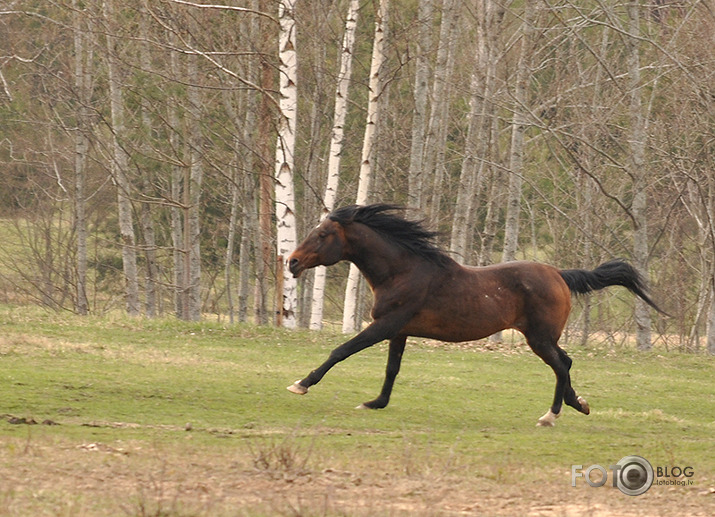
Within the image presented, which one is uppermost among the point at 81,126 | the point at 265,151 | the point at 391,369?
the point at 81,126

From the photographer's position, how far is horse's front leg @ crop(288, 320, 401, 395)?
10.5m

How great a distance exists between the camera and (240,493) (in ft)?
23.0

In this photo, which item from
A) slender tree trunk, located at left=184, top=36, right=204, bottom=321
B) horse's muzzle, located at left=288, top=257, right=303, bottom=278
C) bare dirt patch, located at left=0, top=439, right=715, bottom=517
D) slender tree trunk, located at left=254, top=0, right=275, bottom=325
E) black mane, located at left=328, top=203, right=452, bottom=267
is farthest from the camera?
slender tree trunk, located at left=184, top=36, right=204, bottom=321

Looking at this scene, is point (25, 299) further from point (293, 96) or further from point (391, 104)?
point (293, 96)

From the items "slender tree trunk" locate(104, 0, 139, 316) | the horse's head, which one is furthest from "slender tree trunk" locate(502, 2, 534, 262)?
the horse's head

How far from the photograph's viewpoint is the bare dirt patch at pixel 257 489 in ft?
21.1

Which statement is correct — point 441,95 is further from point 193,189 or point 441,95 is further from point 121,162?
point 121,162

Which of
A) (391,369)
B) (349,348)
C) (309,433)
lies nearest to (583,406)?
(391,369)

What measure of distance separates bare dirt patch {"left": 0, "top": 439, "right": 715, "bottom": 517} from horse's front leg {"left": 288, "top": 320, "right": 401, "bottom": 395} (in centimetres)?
208

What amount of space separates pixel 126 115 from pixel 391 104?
9.34m

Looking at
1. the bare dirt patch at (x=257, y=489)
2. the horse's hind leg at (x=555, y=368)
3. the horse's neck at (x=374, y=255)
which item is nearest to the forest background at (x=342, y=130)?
the horse's neck at (x=374, y=255)

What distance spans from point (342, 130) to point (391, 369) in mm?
10277

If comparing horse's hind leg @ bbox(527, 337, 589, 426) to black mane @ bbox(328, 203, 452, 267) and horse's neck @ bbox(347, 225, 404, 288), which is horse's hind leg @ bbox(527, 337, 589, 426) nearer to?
black mane @ bbox(328, 203, 452, 267)

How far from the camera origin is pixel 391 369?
11.1 meters
